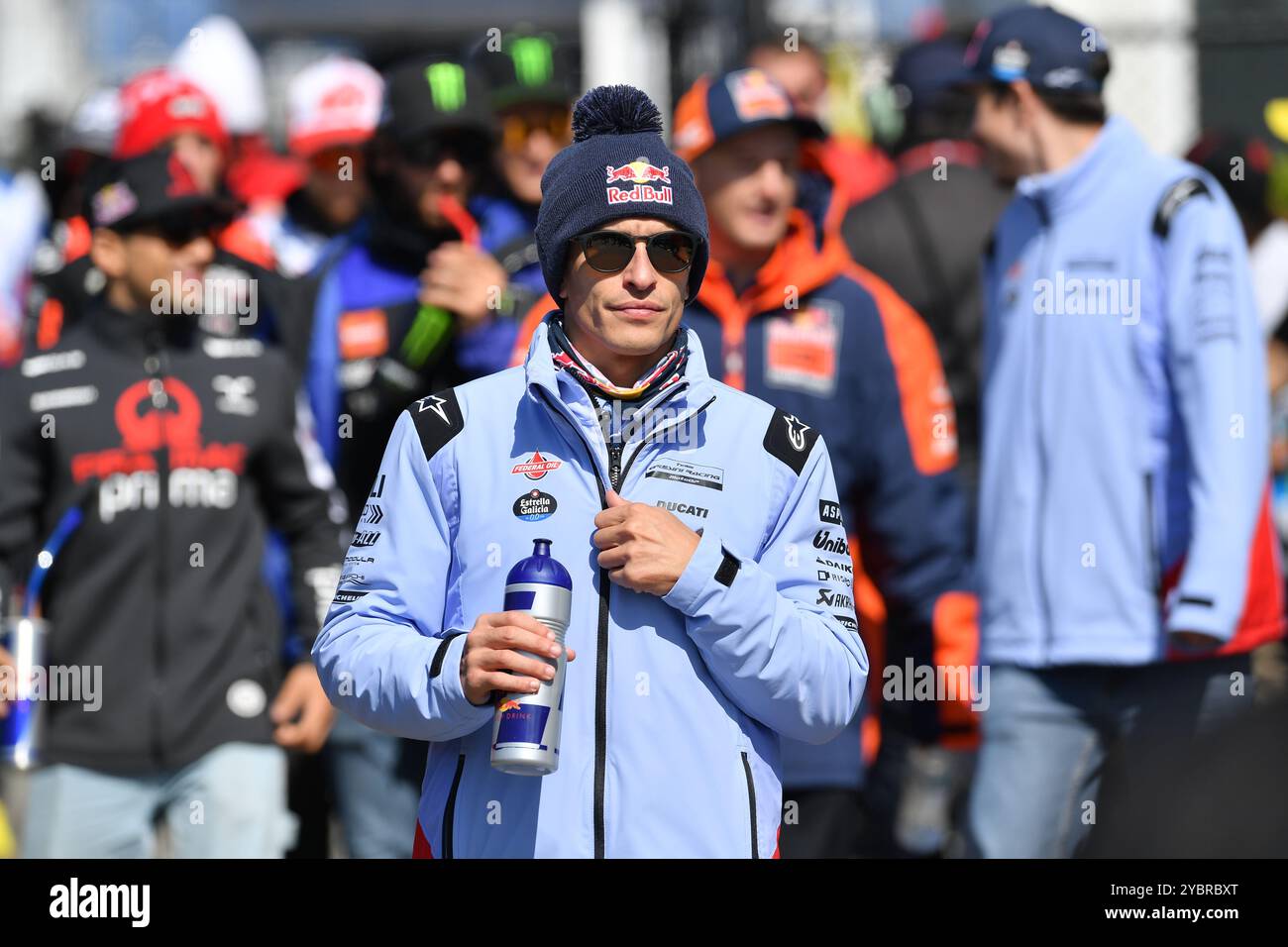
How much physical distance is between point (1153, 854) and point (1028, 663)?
2.16ft

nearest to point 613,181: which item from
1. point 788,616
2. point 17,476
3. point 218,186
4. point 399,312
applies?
point 788,616

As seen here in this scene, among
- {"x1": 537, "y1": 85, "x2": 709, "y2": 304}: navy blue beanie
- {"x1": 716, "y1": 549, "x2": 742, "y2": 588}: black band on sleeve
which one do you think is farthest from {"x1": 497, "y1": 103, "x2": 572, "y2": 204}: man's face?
{"x1": 716, "y1": 549, "x2": 742, "y2": 588}: black band on sleeve

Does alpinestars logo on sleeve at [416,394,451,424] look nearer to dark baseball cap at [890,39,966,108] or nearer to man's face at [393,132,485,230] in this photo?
man's face at [393,132,485,230]

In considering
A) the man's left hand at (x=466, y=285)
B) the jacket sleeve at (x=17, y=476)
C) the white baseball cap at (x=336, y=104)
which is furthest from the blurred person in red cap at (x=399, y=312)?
the white baseball cap at (x=336, y=104)

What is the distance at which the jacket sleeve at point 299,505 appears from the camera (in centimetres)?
584

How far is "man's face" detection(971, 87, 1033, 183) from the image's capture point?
5.99 m

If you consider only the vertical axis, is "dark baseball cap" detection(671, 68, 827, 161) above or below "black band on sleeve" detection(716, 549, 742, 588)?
above

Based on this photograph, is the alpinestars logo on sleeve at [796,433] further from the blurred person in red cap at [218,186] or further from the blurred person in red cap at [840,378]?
the blurred person in red cap at [218,186]

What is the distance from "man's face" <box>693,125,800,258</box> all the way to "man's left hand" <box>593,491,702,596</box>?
238cm

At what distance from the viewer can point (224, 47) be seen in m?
9.30

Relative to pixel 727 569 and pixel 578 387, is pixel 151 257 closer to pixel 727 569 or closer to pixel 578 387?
pixel 578 387

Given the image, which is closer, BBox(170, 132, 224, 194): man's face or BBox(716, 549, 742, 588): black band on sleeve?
BBox(716, 549, 742, 588): black band on sleeve
